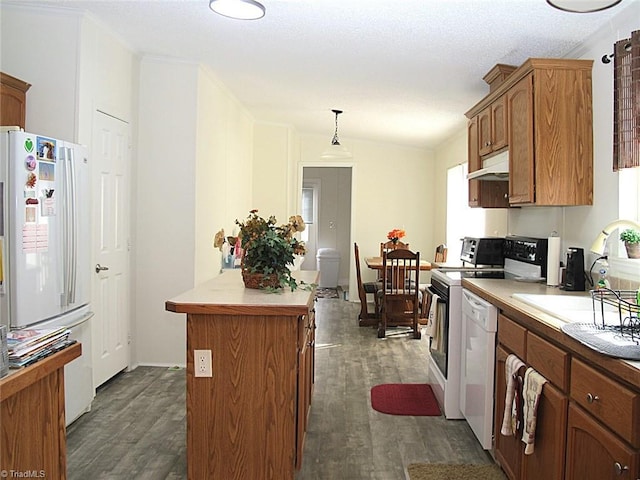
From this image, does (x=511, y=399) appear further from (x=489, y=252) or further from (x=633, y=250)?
(x=489, y=252)

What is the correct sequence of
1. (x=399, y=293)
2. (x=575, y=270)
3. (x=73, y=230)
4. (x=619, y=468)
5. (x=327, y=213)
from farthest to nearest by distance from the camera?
(x=327, y=213) → (x=399, y=293) → (x=73, y=230) → (x=575, y=270) → (x=619, y=468)

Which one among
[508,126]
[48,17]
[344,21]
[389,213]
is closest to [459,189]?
[389,213]

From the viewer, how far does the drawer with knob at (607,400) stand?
54.8 inches

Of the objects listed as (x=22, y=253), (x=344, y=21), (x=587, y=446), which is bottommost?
(x=587, y=446)

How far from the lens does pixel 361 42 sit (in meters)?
3.44

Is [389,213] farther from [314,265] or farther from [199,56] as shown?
[199,56]

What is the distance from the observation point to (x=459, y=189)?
6703mm

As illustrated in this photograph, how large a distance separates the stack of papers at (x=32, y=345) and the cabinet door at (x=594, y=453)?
1.67 metres

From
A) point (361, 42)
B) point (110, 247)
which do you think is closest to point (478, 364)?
point (361, 42)

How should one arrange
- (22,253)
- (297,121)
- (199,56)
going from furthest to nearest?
(297,121), (199,56), (22,253)

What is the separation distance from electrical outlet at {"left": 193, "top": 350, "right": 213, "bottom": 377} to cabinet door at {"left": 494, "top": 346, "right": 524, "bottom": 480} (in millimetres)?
1400

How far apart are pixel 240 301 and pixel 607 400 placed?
150cm

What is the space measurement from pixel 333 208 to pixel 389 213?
105 inches

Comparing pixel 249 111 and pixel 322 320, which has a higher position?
pixel 249 111
